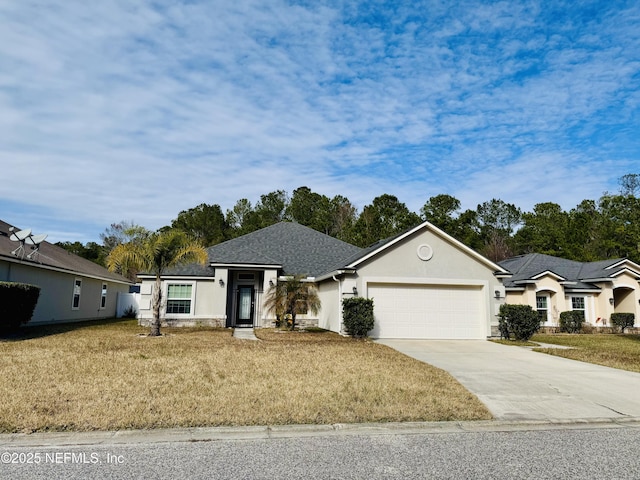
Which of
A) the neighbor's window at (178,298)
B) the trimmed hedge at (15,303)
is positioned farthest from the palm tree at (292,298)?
the trimmed hedge at (15,303)

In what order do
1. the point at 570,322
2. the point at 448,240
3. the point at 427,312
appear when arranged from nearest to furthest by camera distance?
the point at 427,312, the point at 448,240, the point at 570,322

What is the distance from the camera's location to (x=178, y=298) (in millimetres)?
19906

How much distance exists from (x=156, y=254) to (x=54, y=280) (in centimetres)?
796

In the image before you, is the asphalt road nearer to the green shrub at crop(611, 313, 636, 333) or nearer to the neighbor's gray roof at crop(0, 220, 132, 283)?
the neighbor's gray roof at crop(0, 220, 132, 283)

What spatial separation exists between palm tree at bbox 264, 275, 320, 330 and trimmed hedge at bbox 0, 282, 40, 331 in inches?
357

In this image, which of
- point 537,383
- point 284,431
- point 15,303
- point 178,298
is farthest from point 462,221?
point 284,431

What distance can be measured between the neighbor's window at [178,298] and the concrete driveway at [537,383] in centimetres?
1077

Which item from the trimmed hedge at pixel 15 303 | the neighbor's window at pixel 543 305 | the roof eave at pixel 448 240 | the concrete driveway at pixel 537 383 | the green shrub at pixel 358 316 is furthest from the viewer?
the neighbor's window at pixel 543 305

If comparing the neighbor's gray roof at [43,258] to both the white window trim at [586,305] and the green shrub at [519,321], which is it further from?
the white window trim at [586,305]

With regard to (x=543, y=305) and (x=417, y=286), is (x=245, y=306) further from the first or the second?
(x=543, y=305)

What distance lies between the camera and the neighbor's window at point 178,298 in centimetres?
1983

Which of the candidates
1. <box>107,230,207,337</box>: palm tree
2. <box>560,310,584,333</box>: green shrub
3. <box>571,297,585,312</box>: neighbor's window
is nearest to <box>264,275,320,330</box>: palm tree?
<box>107,230,207,337</box>: palm tree

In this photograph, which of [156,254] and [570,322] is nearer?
[156,254]

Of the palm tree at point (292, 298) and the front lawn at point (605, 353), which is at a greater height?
the palm tree at point (292, 298)
